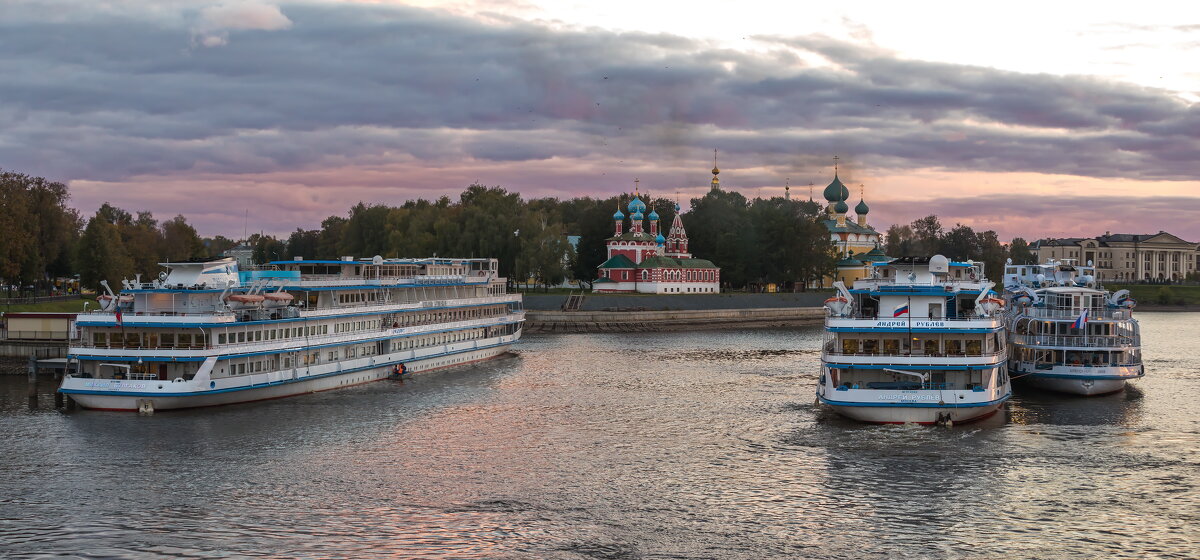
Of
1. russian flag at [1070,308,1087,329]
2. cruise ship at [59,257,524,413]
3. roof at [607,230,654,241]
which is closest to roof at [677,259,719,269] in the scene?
roof at [607,230,654,241]

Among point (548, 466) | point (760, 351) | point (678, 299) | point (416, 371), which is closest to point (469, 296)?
point (416, 371)

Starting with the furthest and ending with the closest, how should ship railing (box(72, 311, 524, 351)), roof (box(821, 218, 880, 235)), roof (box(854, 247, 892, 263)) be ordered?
roof (box(821, 218, 880, 235)) < roof (box(854, 247, 892, 263)) < ship railing (box(72, 311, 524, 351))

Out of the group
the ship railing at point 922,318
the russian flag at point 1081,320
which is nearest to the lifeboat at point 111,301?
the ship railing at point 922,318

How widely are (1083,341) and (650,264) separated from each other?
97084mm

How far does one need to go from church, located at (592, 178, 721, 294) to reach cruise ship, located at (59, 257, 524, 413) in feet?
265

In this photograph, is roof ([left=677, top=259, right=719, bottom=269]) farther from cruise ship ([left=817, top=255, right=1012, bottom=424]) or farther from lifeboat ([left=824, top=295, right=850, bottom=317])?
lifeboat ([left=824, top=295, right=850, bottom=317])

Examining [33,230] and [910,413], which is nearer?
[910,413]

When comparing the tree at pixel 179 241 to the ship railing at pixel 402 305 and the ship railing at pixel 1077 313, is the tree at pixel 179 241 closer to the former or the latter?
the ship railing at pixel 402 305

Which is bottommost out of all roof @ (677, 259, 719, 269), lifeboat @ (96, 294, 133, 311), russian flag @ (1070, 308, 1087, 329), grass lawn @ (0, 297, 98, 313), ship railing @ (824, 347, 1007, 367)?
ship railing @ (824, 347, 1007, 367)

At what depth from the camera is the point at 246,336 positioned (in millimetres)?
54906

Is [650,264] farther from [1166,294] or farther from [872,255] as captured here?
[1166,294]

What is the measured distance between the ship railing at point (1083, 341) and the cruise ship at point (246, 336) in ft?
118

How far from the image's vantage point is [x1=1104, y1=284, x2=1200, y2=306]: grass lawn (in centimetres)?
17288

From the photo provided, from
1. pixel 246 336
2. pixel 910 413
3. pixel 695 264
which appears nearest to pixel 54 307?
pixel 246 336
